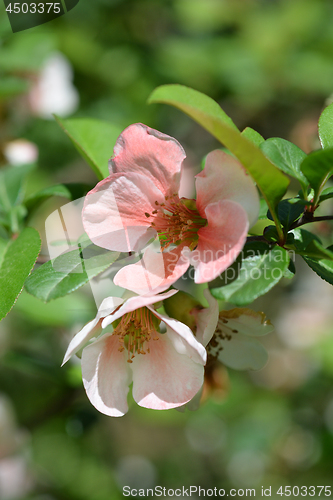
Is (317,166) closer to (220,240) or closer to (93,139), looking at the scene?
(220,240)

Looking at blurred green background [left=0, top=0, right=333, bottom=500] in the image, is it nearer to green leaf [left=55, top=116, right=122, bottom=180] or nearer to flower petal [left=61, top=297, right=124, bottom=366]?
green leaf [left=55, top=116, right=122, bottom=180]

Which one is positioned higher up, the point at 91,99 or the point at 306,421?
the point at 91,99

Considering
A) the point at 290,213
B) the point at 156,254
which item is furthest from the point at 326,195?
the point at 156,254

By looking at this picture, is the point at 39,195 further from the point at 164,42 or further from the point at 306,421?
the point at 306,421

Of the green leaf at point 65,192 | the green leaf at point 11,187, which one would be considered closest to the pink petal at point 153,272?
the green leaf at point 65,192

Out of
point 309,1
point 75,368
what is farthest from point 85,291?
point 309,1

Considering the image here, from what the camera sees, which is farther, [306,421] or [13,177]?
[306,421]

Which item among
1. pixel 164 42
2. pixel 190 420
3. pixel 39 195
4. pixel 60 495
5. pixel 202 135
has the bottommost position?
pixel 190 420
